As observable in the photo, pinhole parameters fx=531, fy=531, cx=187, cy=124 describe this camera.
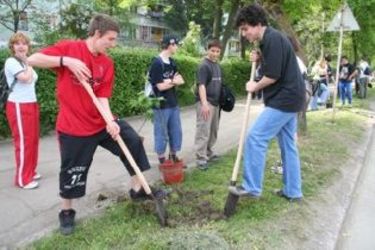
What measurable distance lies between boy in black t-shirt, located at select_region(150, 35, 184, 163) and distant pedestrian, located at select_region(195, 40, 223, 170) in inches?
13.9

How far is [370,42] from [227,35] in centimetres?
780

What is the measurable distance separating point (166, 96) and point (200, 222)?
8.12 feet

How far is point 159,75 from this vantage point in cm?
702

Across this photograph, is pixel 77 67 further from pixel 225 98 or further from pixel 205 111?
pixel 225 98

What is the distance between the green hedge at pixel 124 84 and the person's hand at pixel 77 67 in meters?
4.51

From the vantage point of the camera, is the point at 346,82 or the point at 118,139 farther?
the point at 346,82

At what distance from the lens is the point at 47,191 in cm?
655

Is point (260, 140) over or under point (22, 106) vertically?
under

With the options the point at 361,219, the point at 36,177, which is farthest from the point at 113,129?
the point at 361,219

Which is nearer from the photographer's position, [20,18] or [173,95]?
[173,95]

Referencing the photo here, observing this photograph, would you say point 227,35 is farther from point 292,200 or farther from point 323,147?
point 292,200

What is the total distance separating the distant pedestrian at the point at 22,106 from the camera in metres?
6.38

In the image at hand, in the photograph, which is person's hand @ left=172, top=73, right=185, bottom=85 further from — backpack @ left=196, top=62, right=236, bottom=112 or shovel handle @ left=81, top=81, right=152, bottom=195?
shovel handle @ left=81, top=81, right=152, bottom=195

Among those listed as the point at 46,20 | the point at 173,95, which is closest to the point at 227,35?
the point at 46,20
